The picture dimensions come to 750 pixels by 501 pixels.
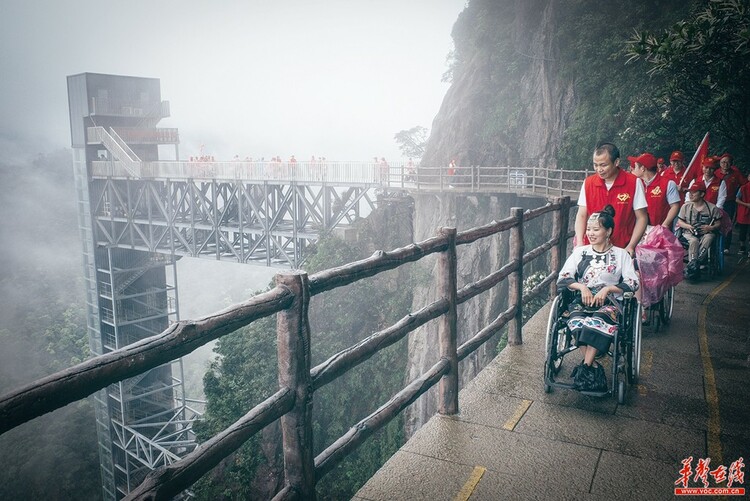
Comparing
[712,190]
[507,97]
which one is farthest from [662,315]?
[507,97]

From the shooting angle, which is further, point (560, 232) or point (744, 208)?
point (744, 208)

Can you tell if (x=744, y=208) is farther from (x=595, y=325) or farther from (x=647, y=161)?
(x=595, y=325)

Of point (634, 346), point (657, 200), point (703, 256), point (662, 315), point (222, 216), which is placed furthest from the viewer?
point (222, 216)

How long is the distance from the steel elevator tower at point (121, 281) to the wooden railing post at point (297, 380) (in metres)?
26.3

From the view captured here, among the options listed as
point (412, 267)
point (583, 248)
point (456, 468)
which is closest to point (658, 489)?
point (456, 468)

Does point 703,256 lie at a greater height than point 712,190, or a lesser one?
lesser

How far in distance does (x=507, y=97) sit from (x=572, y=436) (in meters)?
26.6

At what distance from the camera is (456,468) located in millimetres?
3225

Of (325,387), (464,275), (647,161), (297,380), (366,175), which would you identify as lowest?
(325,387)

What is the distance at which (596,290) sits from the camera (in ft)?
13.6

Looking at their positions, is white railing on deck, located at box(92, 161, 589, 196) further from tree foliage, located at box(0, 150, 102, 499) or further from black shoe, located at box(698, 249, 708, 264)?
tree foliage, located at box(0, 150, 102, 499)

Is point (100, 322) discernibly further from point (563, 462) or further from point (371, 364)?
point (563, 462)

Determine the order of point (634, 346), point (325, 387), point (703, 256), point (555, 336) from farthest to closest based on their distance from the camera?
point (325, 387), point (703, 256), point (634, 346), point (555, 336)

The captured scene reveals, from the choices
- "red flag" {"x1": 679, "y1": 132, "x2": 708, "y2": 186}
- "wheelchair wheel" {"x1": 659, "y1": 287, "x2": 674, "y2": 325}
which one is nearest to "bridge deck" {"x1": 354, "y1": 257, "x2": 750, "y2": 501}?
"wheelchair wheel" {"x1": 659, "y1": 287, "x2": 674, "y2": 325}
